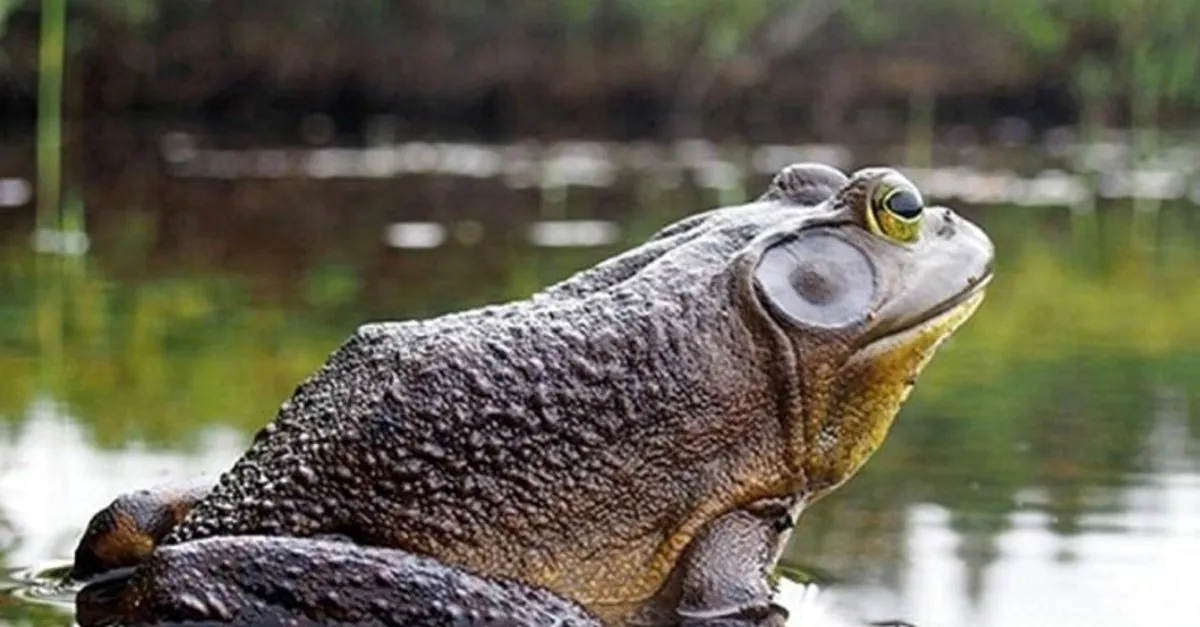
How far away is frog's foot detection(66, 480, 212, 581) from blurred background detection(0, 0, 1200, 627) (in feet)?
0.35

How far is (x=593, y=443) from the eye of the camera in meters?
3.01

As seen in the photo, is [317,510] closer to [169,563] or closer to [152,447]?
[169,563]

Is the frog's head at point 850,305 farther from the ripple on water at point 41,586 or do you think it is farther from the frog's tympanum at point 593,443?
the ripple on water at point 41,586

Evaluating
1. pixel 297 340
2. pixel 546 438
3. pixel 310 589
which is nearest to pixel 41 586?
pixel 310 589

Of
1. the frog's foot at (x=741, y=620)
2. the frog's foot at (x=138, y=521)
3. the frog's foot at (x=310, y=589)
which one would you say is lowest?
the frog's foot at (x=741, y=620)

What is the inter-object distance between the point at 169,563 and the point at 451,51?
59.8ft

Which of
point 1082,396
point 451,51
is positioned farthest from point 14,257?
point 451,51

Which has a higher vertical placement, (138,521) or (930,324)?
(930,324)

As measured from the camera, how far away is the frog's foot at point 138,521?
329 centimetres

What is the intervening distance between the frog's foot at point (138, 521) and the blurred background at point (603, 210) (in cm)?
11

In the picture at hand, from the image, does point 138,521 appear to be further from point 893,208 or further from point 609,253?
point 609,253

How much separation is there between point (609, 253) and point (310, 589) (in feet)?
19.4

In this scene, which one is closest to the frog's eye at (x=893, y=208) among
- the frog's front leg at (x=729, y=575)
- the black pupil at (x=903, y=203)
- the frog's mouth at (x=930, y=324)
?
the black pupil at (x=903, y=203)

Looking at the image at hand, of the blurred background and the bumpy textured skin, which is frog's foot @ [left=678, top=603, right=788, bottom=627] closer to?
the bumpy textured skin
